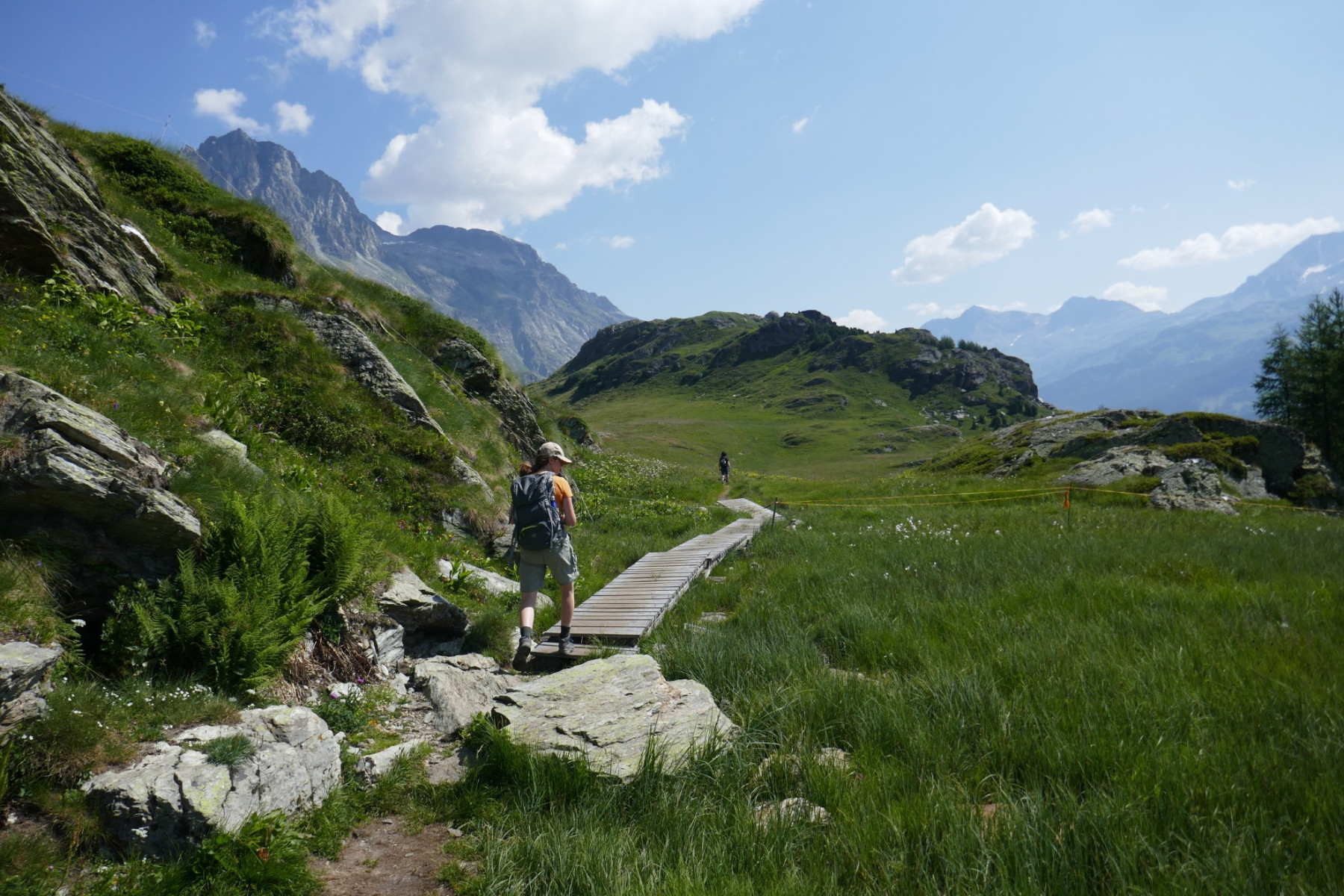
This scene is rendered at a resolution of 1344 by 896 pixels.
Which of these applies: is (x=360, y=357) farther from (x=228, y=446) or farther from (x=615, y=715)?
(x=615, y=715)

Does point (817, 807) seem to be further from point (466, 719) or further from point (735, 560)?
point (735, 560)

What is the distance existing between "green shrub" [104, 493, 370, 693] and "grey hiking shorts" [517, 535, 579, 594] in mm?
2007

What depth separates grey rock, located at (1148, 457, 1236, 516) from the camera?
69.4 feet

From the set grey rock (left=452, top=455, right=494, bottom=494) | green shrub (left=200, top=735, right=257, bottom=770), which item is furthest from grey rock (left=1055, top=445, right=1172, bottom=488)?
green shrub (left=200, top=735, right=257, bottom=770)

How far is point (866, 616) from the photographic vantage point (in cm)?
775

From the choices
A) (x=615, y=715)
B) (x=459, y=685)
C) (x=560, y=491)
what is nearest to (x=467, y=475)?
(x=560, y=491)

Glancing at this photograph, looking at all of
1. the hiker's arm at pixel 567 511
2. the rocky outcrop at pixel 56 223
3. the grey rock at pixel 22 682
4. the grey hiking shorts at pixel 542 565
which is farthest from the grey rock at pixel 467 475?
the grey rock at pixel 22 682

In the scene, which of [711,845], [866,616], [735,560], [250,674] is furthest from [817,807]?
[735,560]

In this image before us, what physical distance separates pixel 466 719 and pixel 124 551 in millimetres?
3064

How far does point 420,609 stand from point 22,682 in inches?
152

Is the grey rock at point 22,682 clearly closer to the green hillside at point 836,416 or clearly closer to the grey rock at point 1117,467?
the grey rock at point 1117,467

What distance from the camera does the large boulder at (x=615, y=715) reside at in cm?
488

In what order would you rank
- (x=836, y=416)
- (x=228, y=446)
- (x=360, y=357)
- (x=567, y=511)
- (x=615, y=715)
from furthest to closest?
(x=836, y=416), (x=360, y=357), (x=567, y=511), (x=228, y=446), (x=615, y=715)

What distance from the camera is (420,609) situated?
7.28 metres
